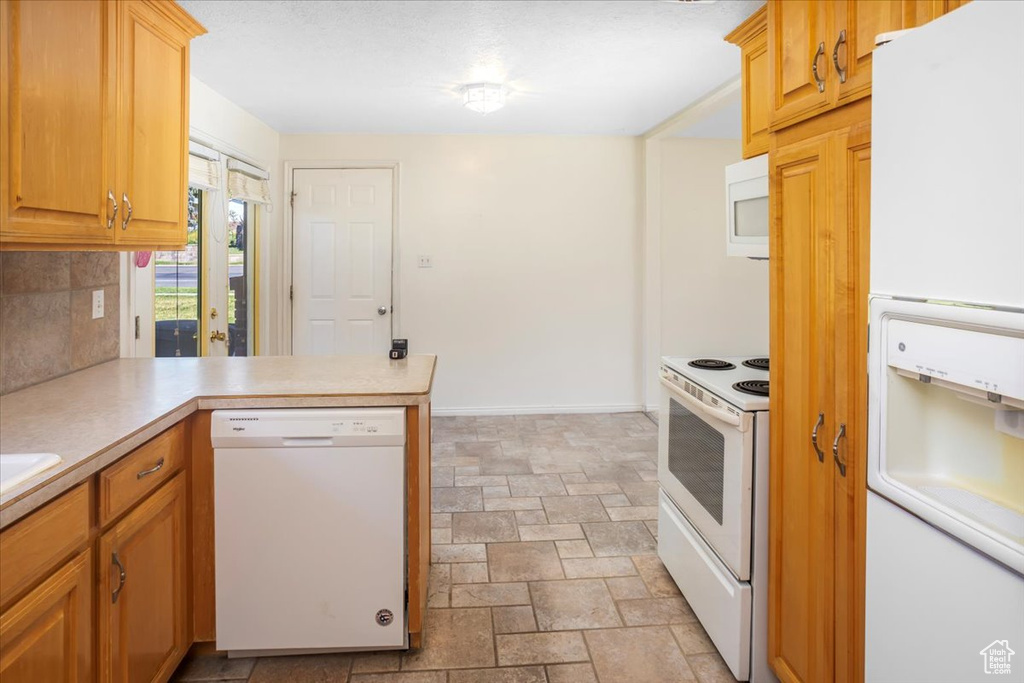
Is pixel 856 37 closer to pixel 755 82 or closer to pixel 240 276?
pixel 755 82

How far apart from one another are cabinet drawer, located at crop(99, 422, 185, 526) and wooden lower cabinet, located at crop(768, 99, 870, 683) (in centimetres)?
168

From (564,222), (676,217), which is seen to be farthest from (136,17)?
(676,217)

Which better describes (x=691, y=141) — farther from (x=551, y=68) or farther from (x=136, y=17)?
(x=136, y=17)

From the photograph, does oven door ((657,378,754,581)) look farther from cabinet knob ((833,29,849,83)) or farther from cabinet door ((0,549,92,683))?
cabinet door ((0,549,92,683))

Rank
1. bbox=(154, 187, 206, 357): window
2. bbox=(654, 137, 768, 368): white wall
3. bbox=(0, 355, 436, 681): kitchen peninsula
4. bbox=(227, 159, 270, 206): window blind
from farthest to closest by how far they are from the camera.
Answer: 1. bbox=(654, 137, 768, 368): white wall
2. bbox=(227, 159, 270, 206): window blind
3. bbox=(154, 187, 206, 357): window
4. bbox=(0, 355, 436, 681): kitchen peninsula

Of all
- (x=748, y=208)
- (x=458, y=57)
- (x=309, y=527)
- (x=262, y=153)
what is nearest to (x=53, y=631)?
(x=309, y=527)

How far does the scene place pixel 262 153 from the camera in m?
4.82

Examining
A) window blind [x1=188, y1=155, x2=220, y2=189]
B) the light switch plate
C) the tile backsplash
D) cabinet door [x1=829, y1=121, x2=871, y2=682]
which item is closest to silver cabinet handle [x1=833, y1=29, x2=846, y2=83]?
cabinet door [x1=829, y1=121, x2=871, y2=682]

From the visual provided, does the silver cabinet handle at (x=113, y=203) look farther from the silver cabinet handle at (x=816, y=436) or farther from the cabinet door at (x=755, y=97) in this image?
the cabinet door at (x=755, y=97)

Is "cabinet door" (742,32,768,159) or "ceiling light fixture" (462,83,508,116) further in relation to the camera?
"ceiling light fixture" (462,83,508,116)

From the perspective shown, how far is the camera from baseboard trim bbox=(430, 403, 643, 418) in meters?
5.45

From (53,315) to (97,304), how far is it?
30 cm

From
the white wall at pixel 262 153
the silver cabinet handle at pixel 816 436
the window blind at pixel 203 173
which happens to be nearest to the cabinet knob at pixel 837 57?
the silver cabinet handle at pixel 816 436

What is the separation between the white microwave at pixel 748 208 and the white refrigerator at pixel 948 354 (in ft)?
4.53
